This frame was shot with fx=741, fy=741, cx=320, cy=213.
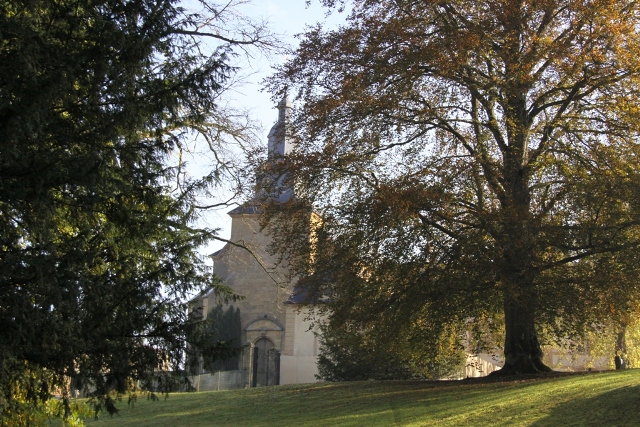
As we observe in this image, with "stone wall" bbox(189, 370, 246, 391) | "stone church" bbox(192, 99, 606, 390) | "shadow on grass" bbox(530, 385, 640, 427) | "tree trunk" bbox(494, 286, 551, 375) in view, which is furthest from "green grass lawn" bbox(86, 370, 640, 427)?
"stone wall" bbox(189, 370, 246, 391)

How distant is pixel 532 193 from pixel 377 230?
372 centimetres

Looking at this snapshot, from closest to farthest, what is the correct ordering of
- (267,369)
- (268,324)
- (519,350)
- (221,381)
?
(519,350), (221,381), (267,369), (268,324)

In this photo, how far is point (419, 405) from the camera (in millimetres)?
14695

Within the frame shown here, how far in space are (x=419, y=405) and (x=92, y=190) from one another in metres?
9.18

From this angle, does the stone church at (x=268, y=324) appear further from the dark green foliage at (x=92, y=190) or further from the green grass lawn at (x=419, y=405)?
the dark green foliage at (x=92, y=190)

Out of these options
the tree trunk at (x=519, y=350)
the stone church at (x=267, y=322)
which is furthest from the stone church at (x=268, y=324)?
the tree trunk at (x=519, y=350)

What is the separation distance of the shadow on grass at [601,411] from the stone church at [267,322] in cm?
816

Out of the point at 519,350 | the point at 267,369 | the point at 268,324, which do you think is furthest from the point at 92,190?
the point at 268,324

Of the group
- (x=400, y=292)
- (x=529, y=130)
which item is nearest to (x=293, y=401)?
(x=400, y=292)

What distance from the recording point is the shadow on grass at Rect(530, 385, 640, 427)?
1080 centimetres

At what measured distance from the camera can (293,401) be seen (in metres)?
18.1

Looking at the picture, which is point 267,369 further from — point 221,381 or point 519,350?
point 519,350

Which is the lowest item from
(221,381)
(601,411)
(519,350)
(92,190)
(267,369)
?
(601,411)

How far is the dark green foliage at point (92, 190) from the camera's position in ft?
23.6
